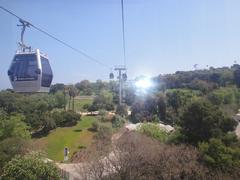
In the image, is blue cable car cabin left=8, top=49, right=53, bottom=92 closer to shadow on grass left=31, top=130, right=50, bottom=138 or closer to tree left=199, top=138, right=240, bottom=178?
tree left=199, top=138, right=240, bottom=178

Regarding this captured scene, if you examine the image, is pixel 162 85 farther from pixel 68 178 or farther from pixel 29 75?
pixel 29 75

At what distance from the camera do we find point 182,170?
14.1 m

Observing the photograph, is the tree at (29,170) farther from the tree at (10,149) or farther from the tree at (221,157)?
the tree at (221,157)

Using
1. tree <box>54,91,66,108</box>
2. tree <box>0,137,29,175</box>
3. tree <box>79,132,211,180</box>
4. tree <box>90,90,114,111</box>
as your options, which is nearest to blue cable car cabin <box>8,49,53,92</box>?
tree <box>79,132,211,180</box>

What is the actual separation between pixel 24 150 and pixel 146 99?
27421 mm

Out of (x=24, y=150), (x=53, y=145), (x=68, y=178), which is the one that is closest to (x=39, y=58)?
(x=68, y=178)

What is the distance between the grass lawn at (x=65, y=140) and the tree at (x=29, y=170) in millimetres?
15078

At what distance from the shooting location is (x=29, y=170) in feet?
43.6

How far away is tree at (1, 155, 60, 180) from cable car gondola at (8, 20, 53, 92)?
385 centimetres

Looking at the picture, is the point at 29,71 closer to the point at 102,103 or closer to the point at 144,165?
the point at 144,165

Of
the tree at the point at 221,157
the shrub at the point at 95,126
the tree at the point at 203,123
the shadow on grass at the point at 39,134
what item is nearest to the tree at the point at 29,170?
the tree at the point at 221,157

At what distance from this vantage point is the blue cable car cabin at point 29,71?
10812mm

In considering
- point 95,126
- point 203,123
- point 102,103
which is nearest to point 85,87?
point 102,103

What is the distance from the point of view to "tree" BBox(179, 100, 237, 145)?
19.8m
